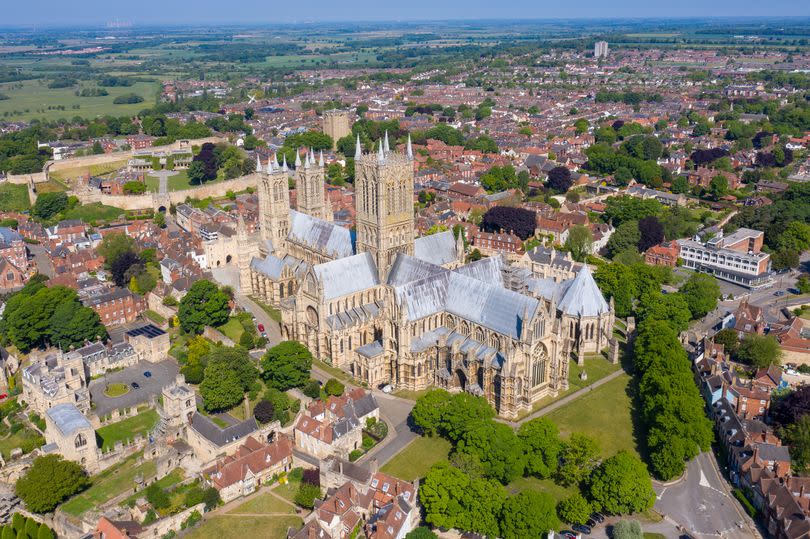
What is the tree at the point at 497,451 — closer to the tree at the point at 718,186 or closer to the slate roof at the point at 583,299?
the slate roof at the point at 583,299

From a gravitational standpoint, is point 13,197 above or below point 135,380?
above

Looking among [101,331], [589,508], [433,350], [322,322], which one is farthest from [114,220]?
[589,508]

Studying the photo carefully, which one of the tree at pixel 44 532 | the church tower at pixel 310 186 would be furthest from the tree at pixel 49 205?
the tree at pixel 44 532

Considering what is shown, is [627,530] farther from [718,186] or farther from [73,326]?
[718,186]

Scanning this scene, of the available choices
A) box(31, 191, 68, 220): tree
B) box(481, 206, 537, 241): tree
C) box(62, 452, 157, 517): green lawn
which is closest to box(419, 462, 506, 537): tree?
box(62, 452, 157, 517): green lawn

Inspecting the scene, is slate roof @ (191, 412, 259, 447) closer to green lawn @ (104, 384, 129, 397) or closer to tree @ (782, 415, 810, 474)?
green lawn @ (104, 384, 129, 397)

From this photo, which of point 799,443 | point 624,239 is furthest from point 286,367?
point 624,239

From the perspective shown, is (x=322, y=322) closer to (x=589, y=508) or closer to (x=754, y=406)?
(x=589, y=508)
